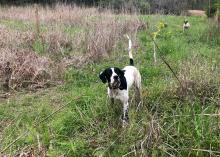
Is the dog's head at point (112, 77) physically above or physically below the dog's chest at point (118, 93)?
above

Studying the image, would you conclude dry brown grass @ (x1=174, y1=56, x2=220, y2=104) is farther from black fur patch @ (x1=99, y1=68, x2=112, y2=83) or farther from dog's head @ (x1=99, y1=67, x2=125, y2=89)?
black fur patch @ (x1=99, y1=68, x2=112, y2=83)

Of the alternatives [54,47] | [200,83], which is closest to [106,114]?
[200,83]

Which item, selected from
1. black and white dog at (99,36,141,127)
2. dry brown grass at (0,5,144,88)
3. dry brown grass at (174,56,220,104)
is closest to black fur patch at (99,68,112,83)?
black and white dog at (99,36,141,127)

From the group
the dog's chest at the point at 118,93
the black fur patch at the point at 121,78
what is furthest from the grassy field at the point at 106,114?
the black fur patch at the point at 121,78

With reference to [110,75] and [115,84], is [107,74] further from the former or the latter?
[115,84]

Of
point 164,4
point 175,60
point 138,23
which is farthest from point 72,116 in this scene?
point 164,4

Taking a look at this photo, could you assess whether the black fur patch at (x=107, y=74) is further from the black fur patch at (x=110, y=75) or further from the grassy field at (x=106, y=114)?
the grassy field at (x=106, y=114)

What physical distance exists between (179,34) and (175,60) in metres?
4.17

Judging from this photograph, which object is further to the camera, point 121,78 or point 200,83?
point 200,83

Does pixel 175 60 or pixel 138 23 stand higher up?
pixel 138 23

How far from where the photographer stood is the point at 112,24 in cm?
937

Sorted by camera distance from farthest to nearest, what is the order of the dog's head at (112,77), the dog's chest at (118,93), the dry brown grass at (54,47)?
the dry brown grass at (54,47)
the dog's chest at (118,93)
the dog's head at (112,77)

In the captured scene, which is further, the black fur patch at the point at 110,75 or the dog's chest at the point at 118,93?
the dog's chest at the point at 118,93

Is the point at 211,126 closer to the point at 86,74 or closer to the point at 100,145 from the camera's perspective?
the point at 100,145
